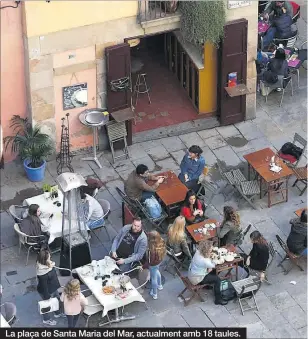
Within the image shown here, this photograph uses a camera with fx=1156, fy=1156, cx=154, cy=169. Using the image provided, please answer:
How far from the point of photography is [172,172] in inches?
936

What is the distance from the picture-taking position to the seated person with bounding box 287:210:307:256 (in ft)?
72.2

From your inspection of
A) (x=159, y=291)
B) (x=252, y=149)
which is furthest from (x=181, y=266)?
(x=252, y=149)

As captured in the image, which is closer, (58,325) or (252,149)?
(58,325)

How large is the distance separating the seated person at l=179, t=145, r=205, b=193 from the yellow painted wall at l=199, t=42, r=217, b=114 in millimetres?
2904

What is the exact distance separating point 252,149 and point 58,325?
271 inches

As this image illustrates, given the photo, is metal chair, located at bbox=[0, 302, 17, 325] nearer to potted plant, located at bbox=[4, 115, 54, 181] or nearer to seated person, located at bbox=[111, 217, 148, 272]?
seated person, located at bbox=[111, 217, 148, 272]

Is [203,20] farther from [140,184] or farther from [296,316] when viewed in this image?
[296,316]

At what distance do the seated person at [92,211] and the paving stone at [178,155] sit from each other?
3.22 meters

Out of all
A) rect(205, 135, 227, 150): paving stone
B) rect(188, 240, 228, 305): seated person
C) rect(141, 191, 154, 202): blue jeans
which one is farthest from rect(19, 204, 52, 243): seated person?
rect(205, 135, 227, 150): paving stone

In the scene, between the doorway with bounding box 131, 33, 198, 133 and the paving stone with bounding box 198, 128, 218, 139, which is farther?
the doorway with bounding box 131, 33, 198, 133

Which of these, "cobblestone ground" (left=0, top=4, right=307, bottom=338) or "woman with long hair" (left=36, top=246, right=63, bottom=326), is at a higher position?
"woman with long hair" (left=36, top=246, right=63, bottom=326)

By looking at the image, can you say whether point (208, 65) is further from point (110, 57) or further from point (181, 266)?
point (181, 266)

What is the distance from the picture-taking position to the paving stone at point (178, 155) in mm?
25422

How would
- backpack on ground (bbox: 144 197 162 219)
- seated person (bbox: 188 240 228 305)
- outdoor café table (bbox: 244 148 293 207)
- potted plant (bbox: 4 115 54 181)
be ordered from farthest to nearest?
potted plant (bbox: 4 115 54 181) < outdoor café table (bbox: 244 148 293 207) < backpack on ground (bbox: 144 197 162 219) < seated person (bbox: 188 240 228 305)
